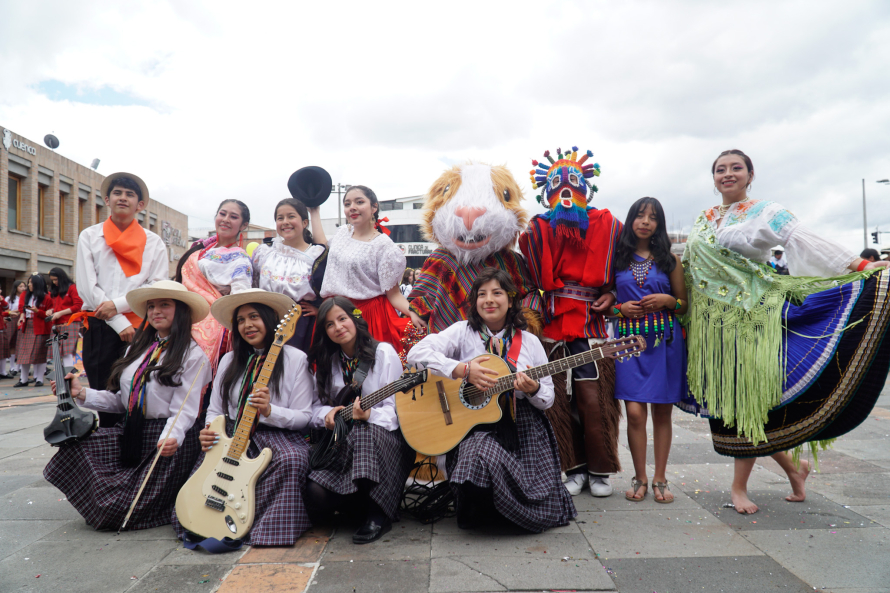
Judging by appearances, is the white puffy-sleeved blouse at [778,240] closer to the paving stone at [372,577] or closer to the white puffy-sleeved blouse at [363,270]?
the white puffy-sleeved blouse at [363,270]

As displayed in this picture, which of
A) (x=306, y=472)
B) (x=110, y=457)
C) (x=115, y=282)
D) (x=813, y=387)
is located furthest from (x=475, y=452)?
(x=115, y=282)

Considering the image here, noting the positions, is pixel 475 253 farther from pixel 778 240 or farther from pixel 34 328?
pixel 34 328

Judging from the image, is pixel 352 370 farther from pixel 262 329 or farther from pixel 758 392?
pixel 758 392

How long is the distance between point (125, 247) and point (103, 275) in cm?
22

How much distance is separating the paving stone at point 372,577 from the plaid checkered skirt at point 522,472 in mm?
443

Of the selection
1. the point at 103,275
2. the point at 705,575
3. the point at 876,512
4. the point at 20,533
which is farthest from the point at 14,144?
the point at 876,512

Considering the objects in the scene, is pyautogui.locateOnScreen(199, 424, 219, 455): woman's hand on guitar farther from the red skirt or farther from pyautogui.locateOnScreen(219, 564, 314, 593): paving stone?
the red skirt

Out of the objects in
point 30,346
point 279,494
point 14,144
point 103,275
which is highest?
point 14,144

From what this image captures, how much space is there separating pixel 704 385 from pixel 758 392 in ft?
1.01

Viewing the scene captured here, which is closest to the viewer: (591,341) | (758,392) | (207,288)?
(758,392)

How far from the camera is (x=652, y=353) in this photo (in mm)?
3291

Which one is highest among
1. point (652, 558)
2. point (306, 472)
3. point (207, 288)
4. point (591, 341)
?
point (207, 288)

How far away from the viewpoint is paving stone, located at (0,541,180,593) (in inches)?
89.9

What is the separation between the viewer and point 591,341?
3436 millimetres
